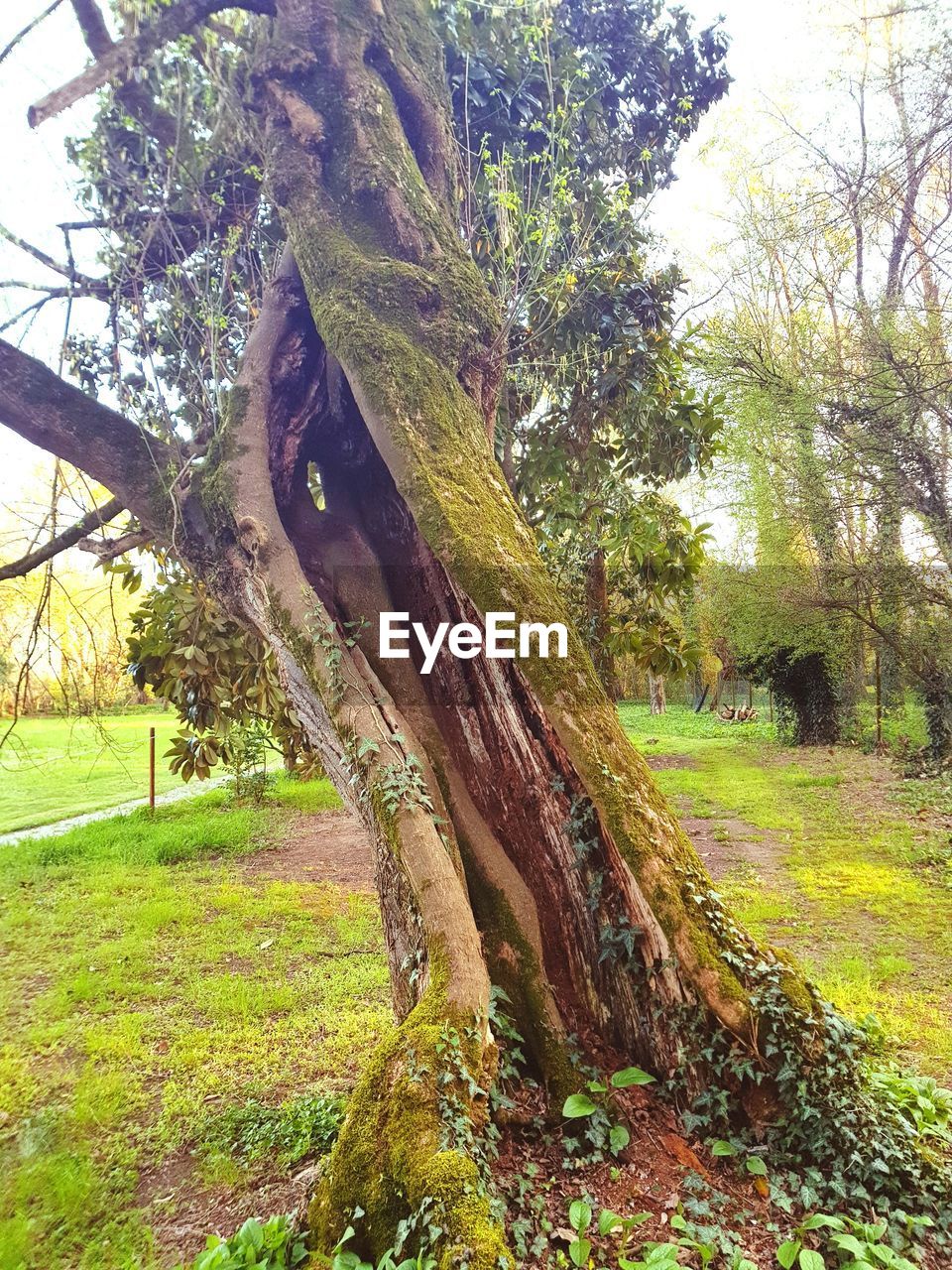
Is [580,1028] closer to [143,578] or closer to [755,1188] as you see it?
[755,1188]

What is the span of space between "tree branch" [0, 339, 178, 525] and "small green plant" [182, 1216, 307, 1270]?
107 inches

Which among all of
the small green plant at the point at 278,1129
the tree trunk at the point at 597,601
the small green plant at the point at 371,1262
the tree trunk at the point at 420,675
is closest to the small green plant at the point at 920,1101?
the tree trunk at the point at 420,675

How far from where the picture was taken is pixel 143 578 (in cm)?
479

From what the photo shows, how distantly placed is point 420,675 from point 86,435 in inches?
76.0

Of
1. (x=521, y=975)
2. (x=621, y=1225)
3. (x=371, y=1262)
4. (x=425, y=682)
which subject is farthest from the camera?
(x=425, y=682)

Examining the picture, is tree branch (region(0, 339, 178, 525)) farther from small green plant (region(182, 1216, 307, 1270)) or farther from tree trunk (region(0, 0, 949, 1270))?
small green plant (region(182, 1216, 307, 1270))

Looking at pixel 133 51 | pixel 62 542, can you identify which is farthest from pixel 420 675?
pixel 133 51

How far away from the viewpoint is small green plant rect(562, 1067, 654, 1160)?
2.33 m

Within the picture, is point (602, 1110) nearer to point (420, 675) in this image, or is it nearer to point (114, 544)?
point (420, 675)

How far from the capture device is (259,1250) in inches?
75.8

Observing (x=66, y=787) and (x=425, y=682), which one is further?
(x=66, y=787)

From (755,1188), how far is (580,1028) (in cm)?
69

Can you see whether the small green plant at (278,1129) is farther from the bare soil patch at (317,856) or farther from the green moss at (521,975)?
the bare soil patch at (317,856)

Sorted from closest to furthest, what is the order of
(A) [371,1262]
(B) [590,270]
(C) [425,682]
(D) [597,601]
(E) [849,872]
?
(A) [371,1262], (C) [425,682], (B) [590,270], (D) [597,601], (E) [849,872]
